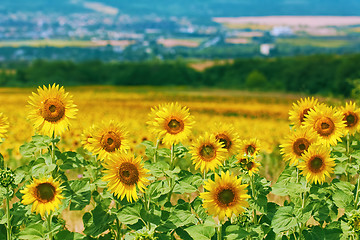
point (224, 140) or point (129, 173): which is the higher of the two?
point (224, 140)

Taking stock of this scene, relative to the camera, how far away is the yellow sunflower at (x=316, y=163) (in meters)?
4.02

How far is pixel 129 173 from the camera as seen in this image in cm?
374

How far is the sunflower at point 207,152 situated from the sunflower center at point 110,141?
0.65 m

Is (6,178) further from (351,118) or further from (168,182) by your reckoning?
(351,118)

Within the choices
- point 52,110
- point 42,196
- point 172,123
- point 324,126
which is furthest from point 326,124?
point 42,196

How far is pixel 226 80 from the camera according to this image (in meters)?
61.7

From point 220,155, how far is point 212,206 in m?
0.48

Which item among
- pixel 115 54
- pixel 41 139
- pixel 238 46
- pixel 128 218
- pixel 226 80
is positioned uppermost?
pixel 115 54

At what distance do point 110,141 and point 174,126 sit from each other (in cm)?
56

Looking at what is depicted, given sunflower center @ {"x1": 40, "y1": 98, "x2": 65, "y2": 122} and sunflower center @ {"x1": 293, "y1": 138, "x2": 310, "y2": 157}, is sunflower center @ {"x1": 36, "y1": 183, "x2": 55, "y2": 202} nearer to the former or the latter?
sunflower center @ {"x1": 40, "y1": 98, "x2": 65, "y2": 122}

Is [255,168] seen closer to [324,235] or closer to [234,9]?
[324,235]

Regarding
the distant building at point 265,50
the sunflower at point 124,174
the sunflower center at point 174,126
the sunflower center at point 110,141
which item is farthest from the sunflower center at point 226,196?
the distant building at point 265,50

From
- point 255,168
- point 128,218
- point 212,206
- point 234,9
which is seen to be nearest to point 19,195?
point 128,218

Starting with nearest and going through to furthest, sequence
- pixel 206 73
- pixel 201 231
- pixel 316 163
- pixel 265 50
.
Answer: pixel 201 231 → pixel 316 163 → pixel 206 73 → pixel 265 50
